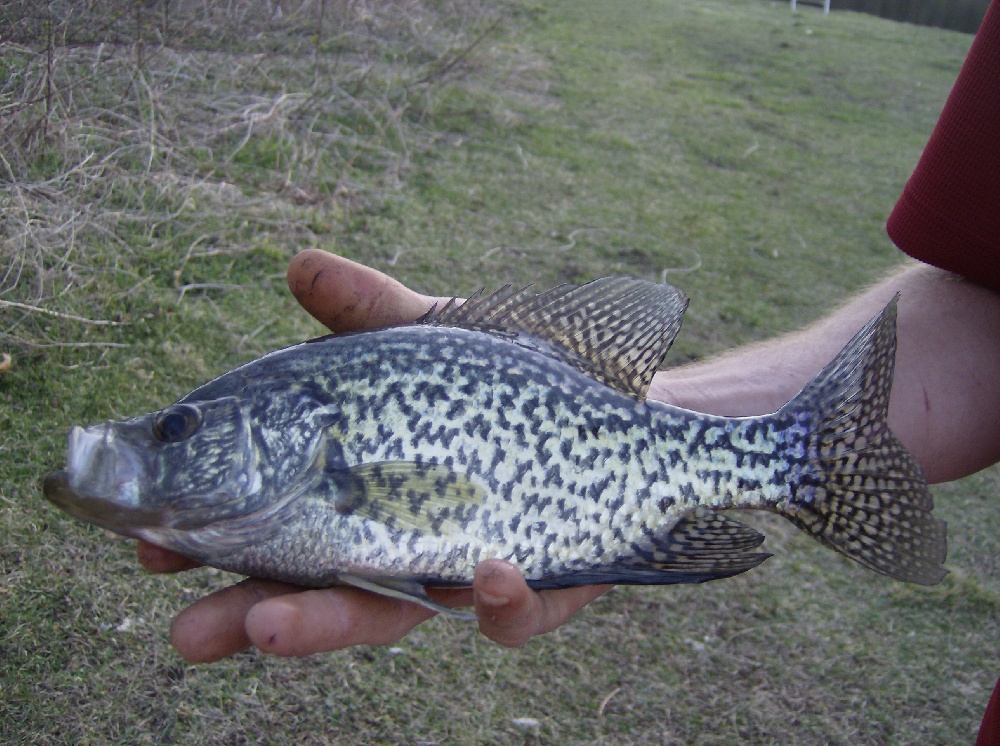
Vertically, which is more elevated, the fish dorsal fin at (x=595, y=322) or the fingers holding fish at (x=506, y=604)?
the fish dorsal fin at (x=595, y=322)

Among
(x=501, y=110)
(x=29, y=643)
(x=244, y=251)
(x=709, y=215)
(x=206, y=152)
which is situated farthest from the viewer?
(x=501, y=110)

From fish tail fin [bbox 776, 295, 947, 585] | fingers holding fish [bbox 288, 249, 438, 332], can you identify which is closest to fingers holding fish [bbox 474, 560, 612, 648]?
fish tail fin [bbox 776, 295, 947, 585]

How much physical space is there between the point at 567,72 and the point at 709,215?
355 cm

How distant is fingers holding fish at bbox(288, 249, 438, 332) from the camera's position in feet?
8.76

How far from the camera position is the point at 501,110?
8.66 m

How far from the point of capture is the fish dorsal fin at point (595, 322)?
243 centimetres

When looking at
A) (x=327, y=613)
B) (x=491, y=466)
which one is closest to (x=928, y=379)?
(x=491, y=466)

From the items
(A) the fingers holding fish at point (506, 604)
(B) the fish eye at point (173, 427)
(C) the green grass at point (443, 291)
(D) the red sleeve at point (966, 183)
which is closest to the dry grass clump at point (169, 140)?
(C) the green grass at point (443, 291)

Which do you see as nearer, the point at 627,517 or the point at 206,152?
the point at 627,517

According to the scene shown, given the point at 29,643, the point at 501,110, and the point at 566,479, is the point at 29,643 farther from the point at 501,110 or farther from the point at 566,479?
the point at 501,110

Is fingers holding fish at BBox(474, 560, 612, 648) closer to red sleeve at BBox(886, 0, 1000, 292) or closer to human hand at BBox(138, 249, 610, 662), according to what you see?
human hand at BBox(138, 249, 610, 662)

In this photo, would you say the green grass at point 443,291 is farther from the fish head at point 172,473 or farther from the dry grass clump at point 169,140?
the fish head at point 172,473

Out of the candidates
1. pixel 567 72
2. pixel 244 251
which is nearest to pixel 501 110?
pixel 567 72

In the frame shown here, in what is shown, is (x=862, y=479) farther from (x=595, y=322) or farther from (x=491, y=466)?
Answer: (x=491, y=466)
